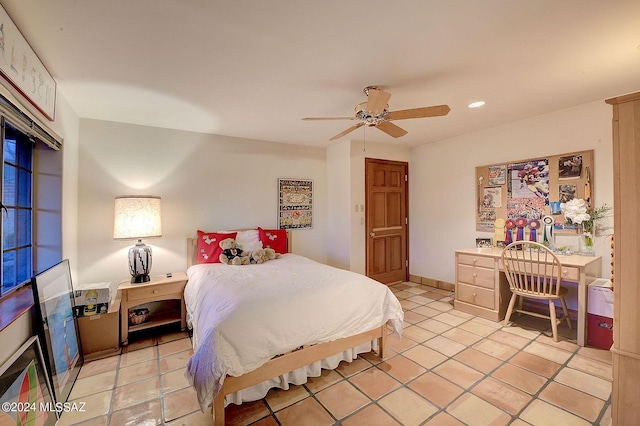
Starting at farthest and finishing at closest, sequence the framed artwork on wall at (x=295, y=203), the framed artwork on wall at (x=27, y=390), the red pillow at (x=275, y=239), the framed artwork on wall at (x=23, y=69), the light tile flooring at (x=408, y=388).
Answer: the framed artwork on wall at (x=295, y=203) < the red pillow at (x=275, y=239) < the light tile flooring at (x=408, y=388) < the framed artwork on wall at (x=23, y=69) < the framed artwork on wall at (x=27, y=390)

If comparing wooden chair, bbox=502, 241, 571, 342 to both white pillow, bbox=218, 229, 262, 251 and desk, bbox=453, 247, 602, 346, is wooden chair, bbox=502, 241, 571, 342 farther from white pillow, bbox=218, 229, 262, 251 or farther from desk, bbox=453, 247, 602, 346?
white pillow, bbox=218, 229, 262, 251

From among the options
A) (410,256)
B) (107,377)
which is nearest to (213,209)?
(107,377)

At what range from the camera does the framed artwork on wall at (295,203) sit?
4316 millimetres

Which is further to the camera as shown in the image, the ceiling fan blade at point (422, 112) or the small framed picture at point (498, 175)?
the small framed picture at point (498, 175)

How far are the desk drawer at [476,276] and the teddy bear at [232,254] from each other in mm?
2684

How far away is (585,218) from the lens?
115 inches

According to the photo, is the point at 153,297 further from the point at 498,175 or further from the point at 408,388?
the point at 498,175

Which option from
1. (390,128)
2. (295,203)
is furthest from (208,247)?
(390,128)

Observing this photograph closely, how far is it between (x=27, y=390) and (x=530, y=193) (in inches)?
188

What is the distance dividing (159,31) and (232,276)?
1.97m

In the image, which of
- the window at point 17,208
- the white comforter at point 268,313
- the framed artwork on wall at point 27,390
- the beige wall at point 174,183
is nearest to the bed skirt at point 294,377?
the white comforter at point 268,313

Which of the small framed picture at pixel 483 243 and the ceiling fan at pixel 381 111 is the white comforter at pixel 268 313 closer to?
the ceiling fan at pixel 381 111

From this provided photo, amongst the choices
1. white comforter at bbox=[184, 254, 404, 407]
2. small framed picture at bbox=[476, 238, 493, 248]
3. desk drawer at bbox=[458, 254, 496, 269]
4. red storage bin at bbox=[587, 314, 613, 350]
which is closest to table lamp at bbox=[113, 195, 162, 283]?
white comforter at bbox=[184, 254, 404, 407]

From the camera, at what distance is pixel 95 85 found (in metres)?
2.31
